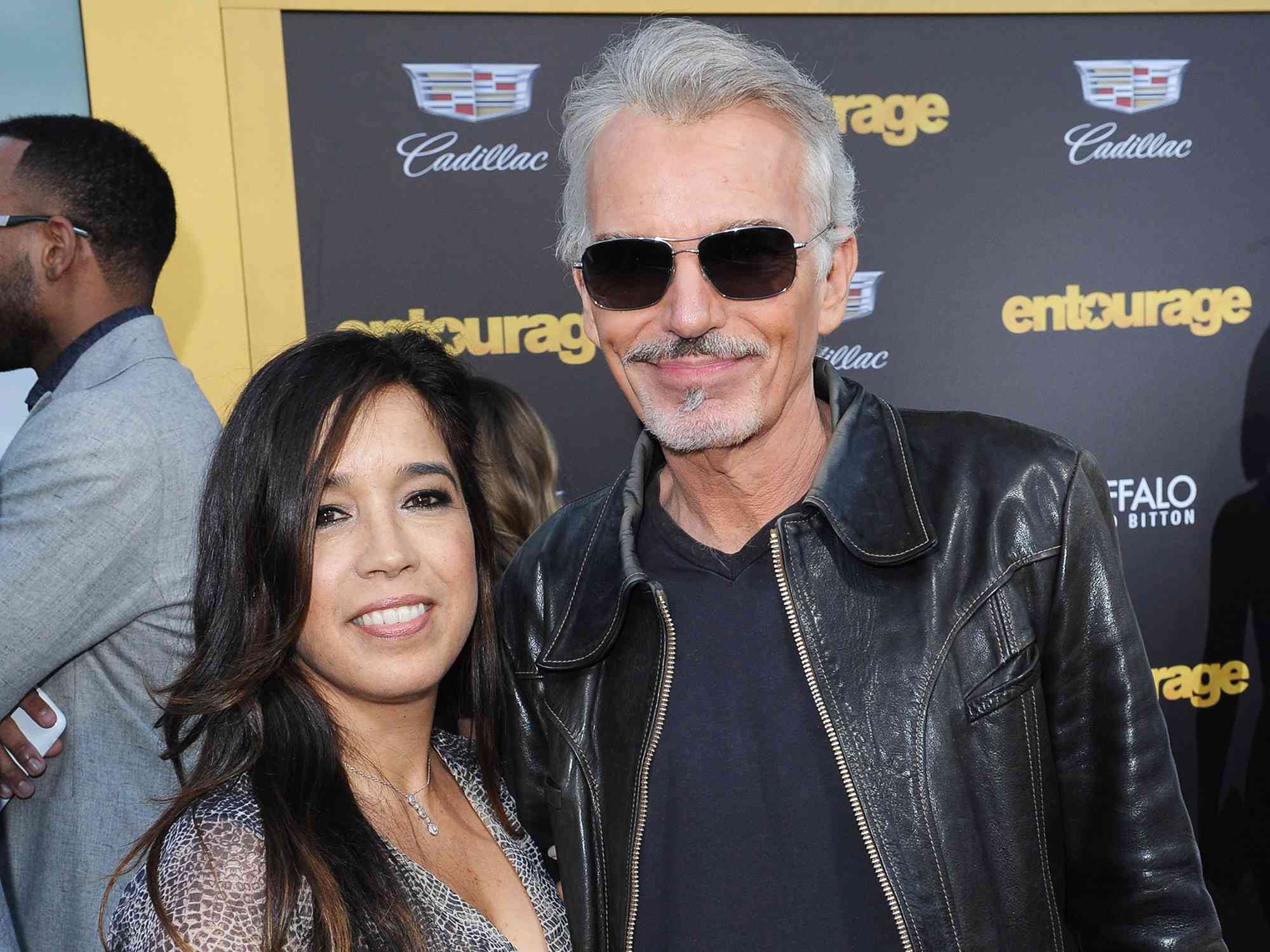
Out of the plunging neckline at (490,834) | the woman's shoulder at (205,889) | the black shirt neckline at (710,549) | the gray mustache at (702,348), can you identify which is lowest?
the plunging neckline at (490,834)

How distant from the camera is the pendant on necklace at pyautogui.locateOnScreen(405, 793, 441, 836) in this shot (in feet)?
6.31

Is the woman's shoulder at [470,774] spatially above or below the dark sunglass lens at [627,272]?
below

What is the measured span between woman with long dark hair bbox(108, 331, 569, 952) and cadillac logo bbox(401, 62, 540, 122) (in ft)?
6.16

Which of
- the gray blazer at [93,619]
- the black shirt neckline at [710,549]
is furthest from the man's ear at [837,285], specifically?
the gray blazer at [93,619]

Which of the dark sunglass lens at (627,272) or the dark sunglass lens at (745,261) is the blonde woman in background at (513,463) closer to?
the dark sunglass lens at (627,272)

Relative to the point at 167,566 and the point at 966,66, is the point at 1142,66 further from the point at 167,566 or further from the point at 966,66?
the point at 167,566

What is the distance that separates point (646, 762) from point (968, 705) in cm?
51

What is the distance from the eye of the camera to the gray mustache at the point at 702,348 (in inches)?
75.3

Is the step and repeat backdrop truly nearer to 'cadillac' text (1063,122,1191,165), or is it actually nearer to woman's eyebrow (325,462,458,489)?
'cadillac' text (1063,122,1191,165)

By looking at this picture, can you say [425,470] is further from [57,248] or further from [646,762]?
[57,248]

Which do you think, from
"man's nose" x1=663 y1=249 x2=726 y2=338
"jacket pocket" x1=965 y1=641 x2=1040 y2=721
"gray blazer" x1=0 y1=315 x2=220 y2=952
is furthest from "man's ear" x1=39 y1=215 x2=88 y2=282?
"jacket pocket" x1=965 y1=641 x2=1040 y2=721

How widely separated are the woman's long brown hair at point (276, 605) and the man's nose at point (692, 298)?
45 centimetres

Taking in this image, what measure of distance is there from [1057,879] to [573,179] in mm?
1441

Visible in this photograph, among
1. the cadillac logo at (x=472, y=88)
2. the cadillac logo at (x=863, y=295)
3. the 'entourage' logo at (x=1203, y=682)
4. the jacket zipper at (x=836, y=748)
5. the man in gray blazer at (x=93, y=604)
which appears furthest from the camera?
the 'entourage' logo at (x=1203, y=682)
